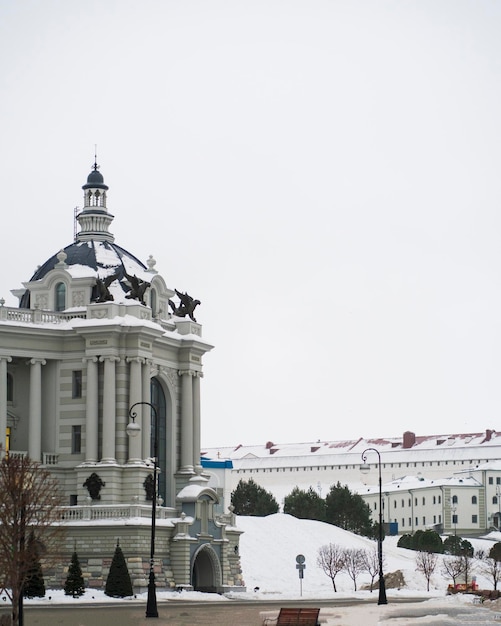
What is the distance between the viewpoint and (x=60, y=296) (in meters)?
97.4

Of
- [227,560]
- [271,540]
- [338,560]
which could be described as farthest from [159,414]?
[271,540]

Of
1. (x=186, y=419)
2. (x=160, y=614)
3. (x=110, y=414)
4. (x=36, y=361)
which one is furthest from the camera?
(x=186, y=419)

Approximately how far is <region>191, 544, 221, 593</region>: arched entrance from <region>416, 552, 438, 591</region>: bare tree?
19911 millimetres

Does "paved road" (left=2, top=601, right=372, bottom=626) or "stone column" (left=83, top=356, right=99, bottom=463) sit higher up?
"stone column" (left=83, top=356, right=99, bottom=463)

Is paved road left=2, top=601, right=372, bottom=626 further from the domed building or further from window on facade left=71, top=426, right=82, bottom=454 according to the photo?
window on facade left=71, top=426, right=82, bottom=454

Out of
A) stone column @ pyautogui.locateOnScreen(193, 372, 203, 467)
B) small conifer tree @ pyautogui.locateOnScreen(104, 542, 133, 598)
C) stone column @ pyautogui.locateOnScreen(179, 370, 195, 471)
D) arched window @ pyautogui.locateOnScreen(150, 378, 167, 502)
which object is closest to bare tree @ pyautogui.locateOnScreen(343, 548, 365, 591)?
stone column @ pyautogui.locateOnScreen(193, 372, 203, 467)

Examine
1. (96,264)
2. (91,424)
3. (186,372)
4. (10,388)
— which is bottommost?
(91,424)

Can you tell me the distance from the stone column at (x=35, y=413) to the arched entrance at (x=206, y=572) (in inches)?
456

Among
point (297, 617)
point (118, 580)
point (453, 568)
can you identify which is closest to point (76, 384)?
point (118, 580)

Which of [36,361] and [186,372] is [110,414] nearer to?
[36,361]

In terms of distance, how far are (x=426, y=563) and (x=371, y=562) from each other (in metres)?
4.80

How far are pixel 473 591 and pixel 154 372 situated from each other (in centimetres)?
2445

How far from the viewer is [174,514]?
9212 cm

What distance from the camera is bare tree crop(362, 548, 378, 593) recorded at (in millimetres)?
106744
